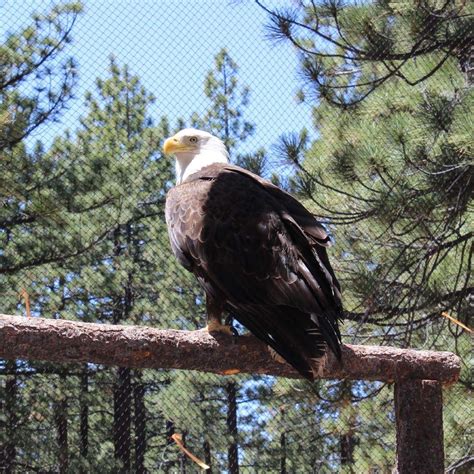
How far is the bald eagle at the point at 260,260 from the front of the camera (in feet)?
5.31

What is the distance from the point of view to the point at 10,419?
4.04 metres

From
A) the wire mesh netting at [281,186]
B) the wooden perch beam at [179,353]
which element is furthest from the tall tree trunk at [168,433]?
the wooden perch beam at [179,353]

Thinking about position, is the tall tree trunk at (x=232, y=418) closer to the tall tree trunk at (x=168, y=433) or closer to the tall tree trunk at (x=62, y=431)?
the tall tree trunk at (x=168, y=433)

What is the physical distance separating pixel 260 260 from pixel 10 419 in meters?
2.63

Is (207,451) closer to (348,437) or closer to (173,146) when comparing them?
(348,437)

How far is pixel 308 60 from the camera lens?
3451mm

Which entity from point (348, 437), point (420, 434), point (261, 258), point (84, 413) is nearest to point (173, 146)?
point (261, 258)

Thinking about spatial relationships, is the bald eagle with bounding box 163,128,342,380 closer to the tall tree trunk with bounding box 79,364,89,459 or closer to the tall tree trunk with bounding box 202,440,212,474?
the tall tree trunk with bounding box 79,364,89,459

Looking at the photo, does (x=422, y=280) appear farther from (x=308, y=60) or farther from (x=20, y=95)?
(x=20, y=95)

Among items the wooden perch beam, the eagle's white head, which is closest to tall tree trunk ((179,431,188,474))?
the eagle's white head

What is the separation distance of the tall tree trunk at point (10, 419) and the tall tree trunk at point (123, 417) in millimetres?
441

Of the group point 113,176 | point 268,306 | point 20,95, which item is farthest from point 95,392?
point 268,306

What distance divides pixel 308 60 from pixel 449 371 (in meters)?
1.96

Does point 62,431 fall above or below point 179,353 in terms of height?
above
